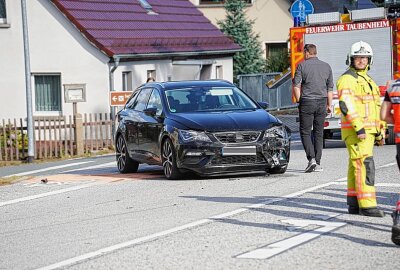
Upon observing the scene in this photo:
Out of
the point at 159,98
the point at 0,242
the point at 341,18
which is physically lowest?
the point at 0,242

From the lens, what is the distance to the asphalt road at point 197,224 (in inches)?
373

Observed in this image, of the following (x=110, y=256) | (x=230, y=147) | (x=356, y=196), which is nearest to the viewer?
(x=110, y=256)

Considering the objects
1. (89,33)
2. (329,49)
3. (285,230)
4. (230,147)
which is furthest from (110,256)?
(89,33)

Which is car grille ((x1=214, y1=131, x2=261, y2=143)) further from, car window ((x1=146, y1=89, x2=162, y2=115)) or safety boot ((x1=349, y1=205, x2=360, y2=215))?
safety boot ((x1=349, y1=205, x2=360, y2=215))

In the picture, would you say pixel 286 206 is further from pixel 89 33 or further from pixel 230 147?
pixel 89 33

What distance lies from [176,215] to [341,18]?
13.3m

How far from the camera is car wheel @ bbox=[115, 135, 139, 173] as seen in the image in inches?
766

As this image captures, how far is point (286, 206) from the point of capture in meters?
12.8

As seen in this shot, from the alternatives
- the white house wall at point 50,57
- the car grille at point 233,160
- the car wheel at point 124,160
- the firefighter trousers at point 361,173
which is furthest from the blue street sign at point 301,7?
the firefighter trousers at point 361,173

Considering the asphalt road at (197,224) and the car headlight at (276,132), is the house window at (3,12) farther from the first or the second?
the car headlight at (276,132)

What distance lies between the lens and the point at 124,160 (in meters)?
19.6

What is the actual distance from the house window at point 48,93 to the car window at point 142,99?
600 inches

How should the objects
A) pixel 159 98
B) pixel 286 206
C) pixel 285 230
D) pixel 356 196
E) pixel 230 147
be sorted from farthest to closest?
1. pixel 159 98
2. pixel 230 147
3. pixel 286 206
4. pixel 356 196
5. pixel 285 230

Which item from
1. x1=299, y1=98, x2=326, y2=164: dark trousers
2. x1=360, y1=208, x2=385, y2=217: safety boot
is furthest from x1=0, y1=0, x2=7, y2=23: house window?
x1=360, y1=208, x2=385, y2=217: safety boot
